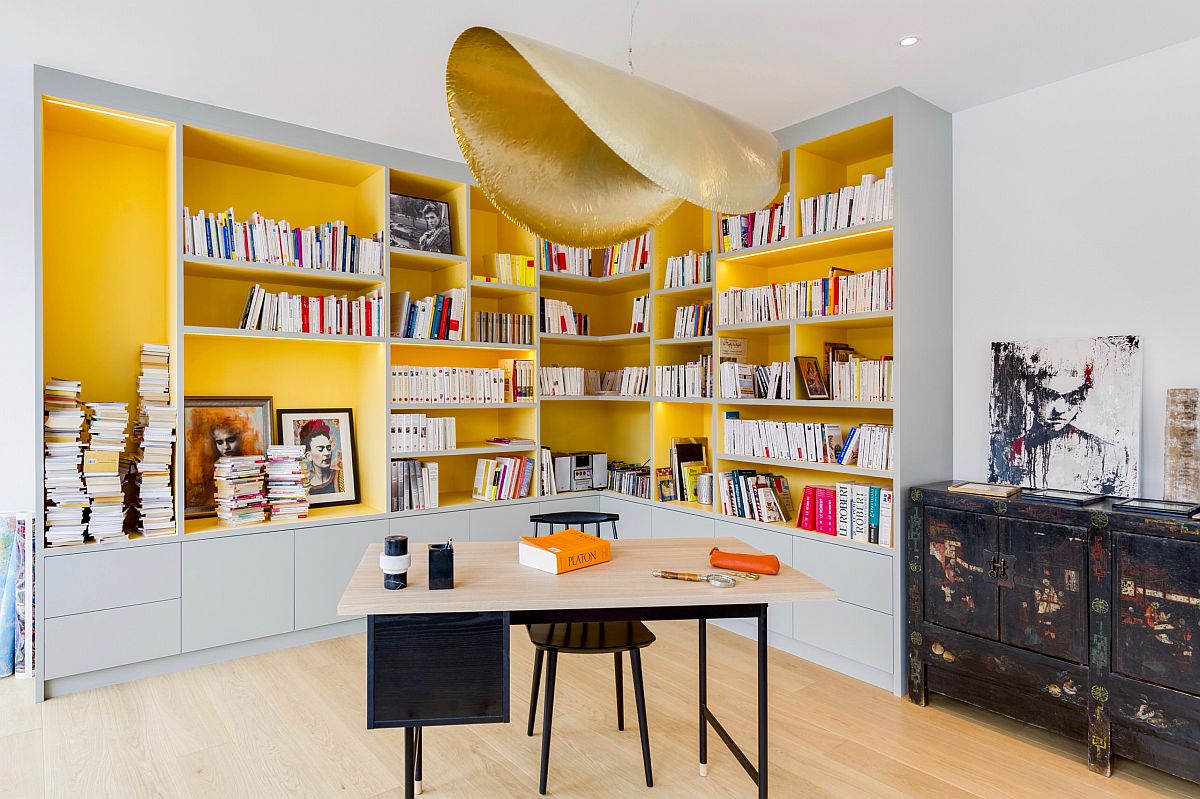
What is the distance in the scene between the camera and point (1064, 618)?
269 centimetres

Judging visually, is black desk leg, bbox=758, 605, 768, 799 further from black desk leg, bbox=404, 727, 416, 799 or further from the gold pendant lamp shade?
the gold pendant lamp shade

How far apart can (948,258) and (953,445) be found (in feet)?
→ 3.15

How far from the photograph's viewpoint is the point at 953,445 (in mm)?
3541

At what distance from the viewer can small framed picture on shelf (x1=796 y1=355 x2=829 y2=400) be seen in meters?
3.65

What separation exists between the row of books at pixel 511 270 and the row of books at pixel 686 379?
106 centimetres

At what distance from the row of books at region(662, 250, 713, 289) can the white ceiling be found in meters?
1.00

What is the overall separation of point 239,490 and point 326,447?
632mm

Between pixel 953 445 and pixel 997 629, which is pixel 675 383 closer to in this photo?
pixel 953 445

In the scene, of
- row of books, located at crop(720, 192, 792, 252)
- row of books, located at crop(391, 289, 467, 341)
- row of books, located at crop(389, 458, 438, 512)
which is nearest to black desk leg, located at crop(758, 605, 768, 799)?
row of books, located at crop(720, 192, 792, 252)

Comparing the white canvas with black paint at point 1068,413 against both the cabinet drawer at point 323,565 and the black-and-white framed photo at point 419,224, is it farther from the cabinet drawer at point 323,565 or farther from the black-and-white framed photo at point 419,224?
the cabinet drawer at point 323,565

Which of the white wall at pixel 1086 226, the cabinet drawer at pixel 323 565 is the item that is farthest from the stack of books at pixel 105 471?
the white wall at pixel 1086 226

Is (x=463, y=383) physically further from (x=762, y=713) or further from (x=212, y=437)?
(x=762, y=713)

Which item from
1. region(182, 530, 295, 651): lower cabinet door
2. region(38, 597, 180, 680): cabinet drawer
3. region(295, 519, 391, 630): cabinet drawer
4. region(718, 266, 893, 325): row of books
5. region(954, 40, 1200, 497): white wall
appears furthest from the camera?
region(295, 519, 391, 630): cabinet drawer

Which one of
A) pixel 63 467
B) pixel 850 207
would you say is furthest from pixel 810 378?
pixel 63 467
